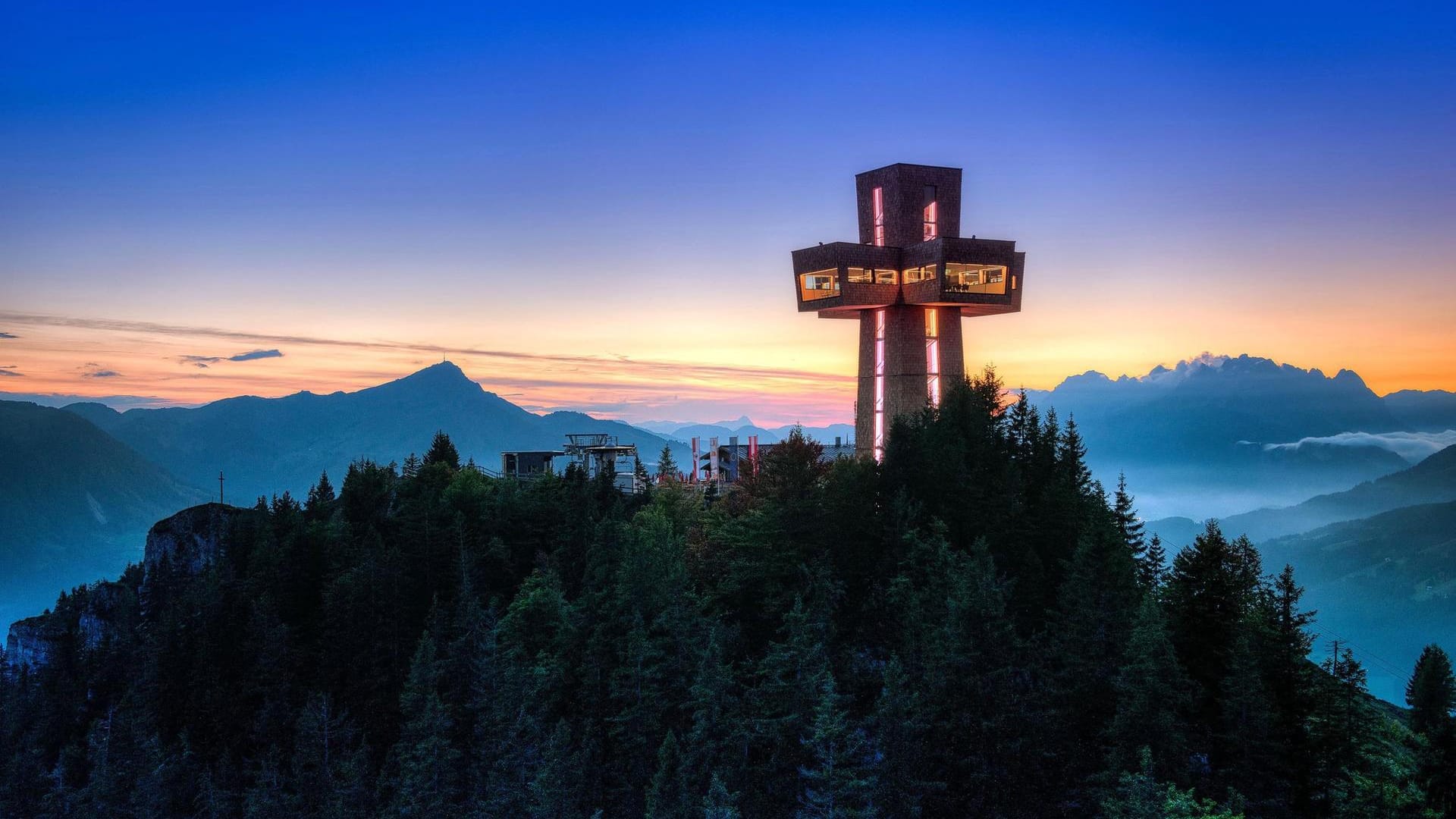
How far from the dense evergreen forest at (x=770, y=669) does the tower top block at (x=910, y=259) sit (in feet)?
40.6

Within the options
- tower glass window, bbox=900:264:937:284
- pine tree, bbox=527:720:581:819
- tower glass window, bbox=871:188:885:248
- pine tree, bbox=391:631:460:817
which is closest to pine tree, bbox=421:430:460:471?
pine tree, bbox=391:631:460:817

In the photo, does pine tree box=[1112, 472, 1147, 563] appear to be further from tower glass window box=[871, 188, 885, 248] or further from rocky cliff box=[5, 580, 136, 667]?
rocky cliff box=[5, 580, 136, 667]

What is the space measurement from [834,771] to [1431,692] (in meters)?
46.4

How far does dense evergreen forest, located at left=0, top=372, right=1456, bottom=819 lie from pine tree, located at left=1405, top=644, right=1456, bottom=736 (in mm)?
313

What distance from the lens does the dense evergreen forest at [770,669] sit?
143 ft

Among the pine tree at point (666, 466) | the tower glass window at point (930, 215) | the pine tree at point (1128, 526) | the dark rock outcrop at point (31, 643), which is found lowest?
the dark rock outcrop at point (31, 643)

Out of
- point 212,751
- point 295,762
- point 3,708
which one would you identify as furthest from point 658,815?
point 3,708

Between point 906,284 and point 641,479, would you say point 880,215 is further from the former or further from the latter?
point 641,479

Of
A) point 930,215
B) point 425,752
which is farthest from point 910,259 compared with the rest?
point 425,752

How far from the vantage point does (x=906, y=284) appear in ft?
Result: 275

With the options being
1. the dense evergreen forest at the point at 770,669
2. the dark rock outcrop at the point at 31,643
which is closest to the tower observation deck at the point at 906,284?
the dense evergreen forest at the point at 770,669

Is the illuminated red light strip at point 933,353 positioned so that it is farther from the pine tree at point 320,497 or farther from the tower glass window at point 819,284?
the pine tree at point 320,497

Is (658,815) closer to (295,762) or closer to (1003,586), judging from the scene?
(1003,586)

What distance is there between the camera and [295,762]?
6088 cm
